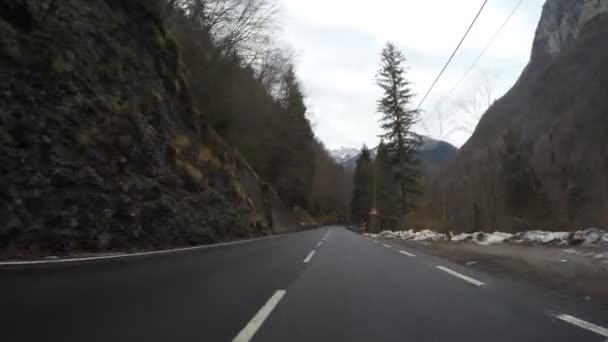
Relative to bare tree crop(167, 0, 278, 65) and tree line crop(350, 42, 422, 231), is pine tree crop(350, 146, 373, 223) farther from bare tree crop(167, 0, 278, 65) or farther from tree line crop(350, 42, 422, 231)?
bare tree crop(167, 0, 278, 65)

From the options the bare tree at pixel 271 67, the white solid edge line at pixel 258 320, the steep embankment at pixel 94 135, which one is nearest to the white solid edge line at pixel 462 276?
the white solid edge line at pixel 258 320

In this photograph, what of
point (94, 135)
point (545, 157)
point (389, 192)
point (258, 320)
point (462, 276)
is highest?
point (545, 157)

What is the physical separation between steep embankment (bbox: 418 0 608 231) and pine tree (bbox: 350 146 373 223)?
3443 centimetres

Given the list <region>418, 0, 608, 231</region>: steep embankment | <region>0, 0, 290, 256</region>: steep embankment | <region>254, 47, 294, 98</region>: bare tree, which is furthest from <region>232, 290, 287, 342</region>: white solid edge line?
<region>254, 47, 294, 98</region>: bare tree

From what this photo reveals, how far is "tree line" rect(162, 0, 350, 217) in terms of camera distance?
971 inches

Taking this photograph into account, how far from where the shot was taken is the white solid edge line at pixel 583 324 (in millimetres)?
3811

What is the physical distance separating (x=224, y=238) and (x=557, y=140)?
101ft

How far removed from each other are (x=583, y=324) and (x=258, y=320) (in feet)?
9.73

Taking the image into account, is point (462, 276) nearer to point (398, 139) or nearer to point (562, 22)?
point (398, 139)

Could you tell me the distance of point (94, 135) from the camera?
10.9 meters

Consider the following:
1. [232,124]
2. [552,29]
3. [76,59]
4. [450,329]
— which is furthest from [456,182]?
[552,29]

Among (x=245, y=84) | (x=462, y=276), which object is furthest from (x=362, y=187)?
(x=462, y=276)

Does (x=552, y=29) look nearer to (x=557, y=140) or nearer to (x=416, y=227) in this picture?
(x=557, y=140)

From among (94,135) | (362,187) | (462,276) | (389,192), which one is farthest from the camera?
(362,187)
